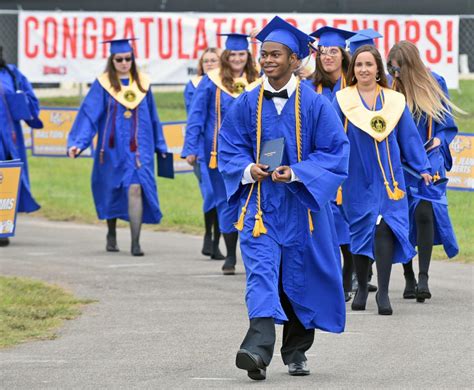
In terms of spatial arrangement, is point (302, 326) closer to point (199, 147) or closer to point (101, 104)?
point (199, 147)

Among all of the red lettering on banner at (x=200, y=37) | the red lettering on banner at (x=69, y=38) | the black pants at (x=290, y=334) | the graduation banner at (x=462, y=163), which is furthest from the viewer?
the red lettering on banner at (x=69, y=38)

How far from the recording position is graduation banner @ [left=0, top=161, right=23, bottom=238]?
452 inches

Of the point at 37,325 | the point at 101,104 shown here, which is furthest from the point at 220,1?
the point at 37,325

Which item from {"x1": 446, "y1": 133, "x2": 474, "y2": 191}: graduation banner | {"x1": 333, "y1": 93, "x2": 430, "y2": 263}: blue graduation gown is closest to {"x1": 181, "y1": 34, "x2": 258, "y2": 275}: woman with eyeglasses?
{"x1": 333, "y1": 93, "x2": 430, "y2": 263}: blue graduation gown

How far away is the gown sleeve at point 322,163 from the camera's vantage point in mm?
8055

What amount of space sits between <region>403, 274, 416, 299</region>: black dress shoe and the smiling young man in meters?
3.44

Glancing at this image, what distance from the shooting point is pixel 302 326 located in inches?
326

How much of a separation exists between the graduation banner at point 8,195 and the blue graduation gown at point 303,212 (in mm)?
3624

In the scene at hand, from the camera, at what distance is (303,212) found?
8.18 metres

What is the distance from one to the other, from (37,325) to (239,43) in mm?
4105

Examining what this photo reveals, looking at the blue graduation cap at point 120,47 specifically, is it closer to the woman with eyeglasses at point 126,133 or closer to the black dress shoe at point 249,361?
the woman with eyeglasses at point 126,133

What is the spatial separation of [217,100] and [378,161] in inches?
130

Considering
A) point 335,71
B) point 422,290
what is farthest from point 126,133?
point 422,290

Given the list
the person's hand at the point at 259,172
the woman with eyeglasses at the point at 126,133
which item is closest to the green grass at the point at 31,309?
the person's hand at the point at 259,172
